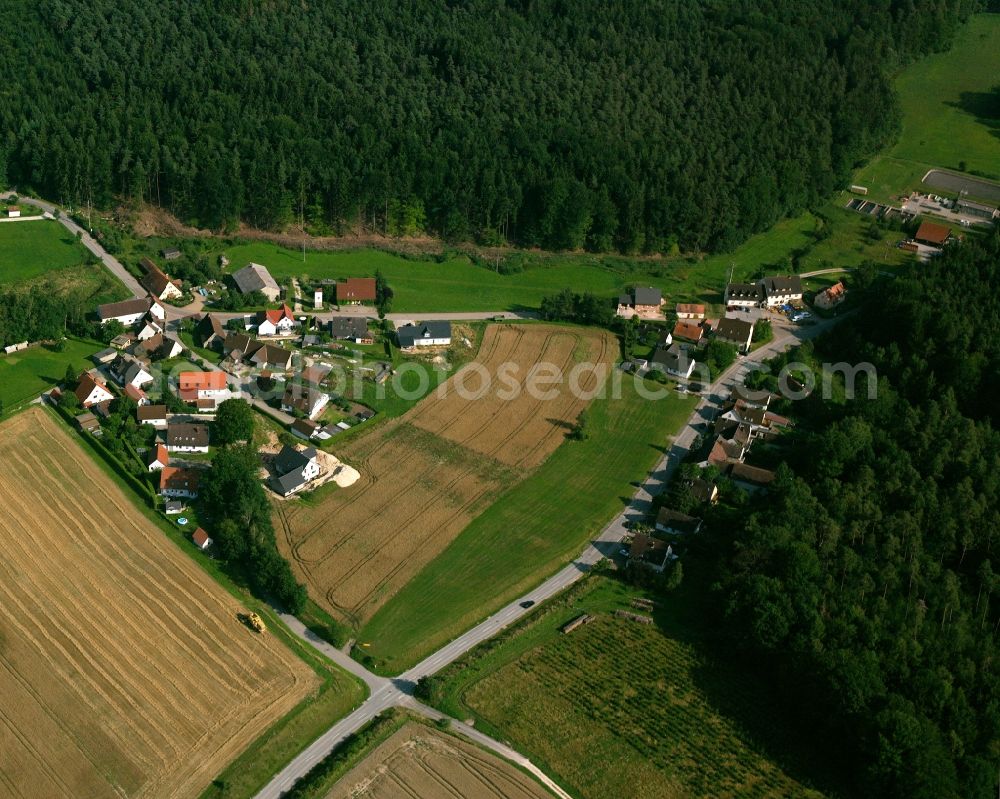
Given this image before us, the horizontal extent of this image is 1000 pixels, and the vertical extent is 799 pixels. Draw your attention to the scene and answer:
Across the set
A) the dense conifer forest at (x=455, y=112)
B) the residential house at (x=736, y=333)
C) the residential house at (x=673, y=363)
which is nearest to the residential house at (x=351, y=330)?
the dense conifer forest at (x=455, y=112)

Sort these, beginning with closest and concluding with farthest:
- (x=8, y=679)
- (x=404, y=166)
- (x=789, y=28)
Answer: (x=8, y=679)
(x=404, y=166)
(x=789, y=28)

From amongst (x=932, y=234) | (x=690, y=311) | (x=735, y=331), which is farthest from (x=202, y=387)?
(x=932, y=234)

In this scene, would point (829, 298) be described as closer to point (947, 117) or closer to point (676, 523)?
→ point (676, 523)

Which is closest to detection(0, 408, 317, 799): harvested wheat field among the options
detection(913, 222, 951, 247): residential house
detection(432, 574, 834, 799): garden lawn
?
detection(432, 574, 834, 799): garden lawn

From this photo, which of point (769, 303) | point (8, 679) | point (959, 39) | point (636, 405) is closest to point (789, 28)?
point (959, 39)

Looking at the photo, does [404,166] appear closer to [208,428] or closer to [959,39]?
[208,428]

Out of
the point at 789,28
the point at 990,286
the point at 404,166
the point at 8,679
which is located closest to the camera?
the point at 8,679
